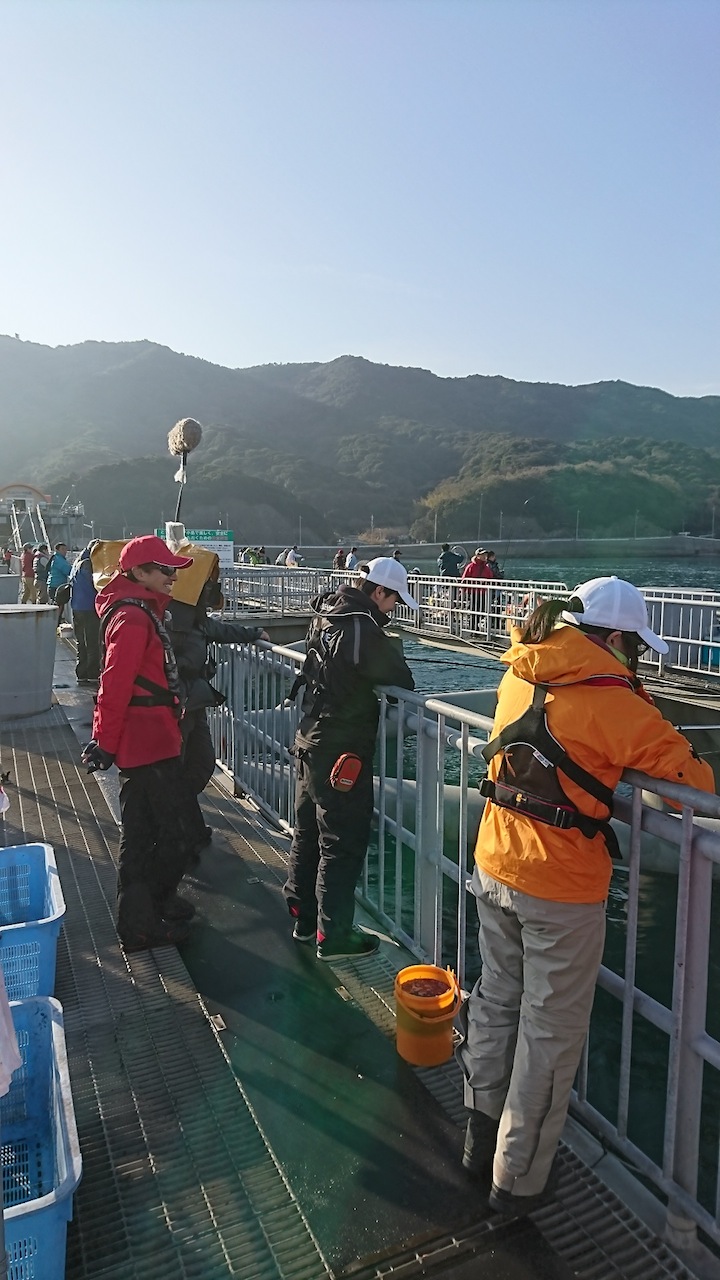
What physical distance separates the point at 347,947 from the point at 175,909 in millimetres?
940

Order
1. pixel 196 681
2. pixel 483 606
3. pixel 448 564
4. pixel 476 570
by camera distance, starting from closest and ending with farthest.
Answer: pixel 196 681 < pixel 483 606 < pixel 476 570 < pixel 448 564

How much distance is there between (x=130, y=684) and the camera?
3.72 metres

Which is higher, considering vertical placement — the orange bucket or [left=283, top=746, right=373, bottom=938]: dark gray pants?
[left=283, top=746, right=373, bottom=938]: dark gray pants

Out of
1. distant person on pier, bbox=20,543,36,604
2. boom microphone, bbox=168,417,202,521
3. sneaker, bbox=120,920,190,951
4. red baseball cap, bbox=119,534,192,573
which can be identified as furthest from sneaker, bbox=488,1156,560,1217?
distant person on pier, bbox=20,543,36,604

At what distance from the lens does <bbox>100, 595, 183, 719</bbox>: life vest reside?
12.4 ft

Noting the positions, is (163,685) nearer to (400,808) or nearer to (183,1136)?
(400,808)

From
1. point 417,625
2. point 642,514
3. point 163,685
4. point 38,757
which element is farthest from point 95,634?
point 642,514

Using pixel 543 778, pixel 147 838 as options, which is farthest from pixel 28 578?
pixel 543 778

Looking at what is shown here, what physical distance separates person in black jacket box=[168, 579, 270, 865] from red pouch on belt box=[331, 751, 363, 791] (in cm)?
120

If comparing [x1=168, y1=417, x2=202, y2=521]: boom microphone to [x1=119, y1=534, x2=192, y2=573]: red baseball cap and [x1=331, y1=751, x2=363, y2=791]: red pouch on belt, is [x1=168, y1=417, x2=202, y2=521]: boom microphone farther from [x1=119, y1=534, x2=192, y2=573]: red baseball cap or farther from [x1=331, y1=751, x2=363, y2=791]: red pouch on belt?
[x1=331, y1=751, x2=363, y2=791]: red pouch on belt

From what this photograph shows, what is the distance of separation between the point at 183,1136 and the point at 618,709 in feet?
6.49

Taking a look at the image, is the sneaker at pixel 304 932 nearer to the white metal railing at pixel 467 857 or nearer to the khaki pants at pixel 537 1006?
the white metal railing at pixel 467 857

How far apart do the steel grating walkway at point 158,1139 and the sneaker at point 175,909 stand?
0.65ft

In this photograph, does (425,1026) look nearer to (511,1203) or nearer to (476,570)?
(511,1203)
